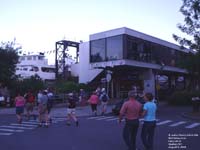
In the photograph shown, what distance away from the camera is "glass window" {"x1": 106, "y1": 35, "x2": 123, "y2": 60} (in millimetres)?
40438

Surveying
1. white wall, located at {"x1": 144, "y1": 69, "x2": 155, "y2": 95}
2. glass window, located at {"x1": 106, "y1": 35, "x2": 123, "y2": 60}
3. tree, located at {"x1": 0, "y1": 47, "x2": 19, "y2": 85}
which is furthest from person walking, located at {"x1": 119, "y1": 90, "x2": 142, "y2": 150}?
white wall, located at {"x1": 144, "y1": 69, "x2": 155, "y2": 95}

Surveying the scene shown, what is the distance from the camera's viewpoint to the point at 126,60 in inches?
1570

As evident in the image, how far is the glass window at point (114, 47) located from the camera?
40.4m

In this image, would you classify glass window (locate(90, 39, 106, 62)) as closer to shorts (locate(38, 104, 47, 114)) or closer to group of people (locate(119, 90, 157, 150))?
shorts (locate(38, 104, 47, 114))

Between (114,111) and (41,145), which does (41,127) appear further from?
(114,111)

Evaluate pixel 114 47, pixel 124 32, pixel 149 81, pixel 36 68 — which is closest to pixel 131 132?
pixel 124 32

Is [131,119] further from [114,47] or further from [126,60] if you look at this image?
[114,47]

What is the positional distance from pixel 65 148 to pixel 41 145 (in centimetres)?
109

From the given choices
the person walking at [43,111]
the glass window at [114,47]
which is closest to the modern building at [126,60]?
the glass window at [114,47]

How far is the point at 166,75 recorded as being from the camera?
56906 mm

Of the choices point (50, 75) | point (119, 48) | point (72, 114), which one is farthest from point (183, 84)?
point (72, 114)

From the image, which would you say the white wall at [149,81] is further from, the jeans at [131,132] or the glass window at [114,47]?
the jeans at [131,132]

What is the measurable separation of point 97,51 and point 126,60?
15.3 feet

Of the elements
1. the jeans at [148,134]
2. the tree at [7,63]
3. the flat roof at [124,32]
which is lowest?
the jeans at [148,134]
